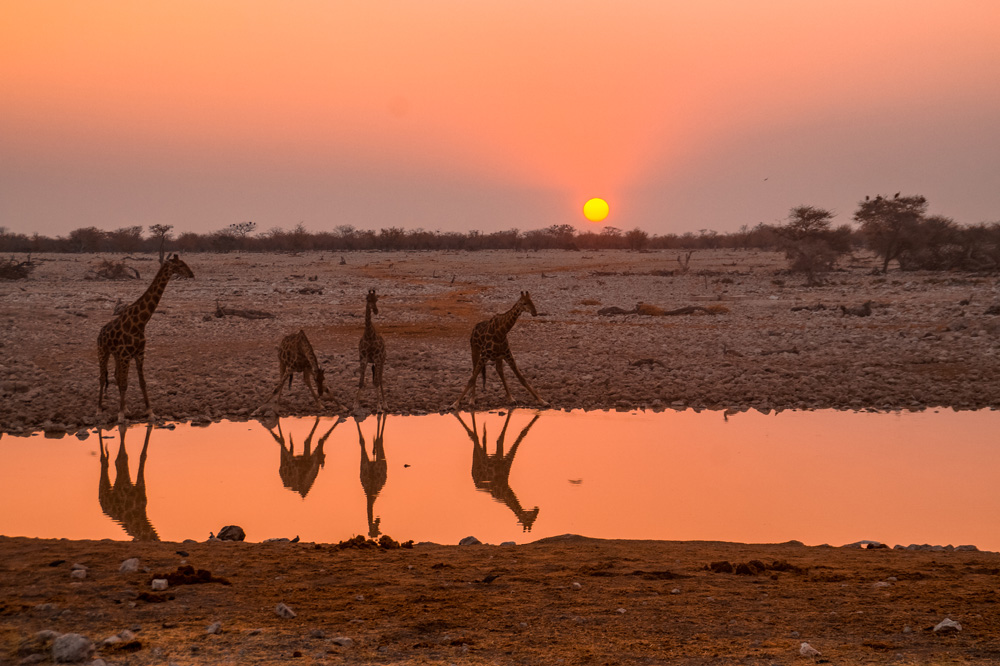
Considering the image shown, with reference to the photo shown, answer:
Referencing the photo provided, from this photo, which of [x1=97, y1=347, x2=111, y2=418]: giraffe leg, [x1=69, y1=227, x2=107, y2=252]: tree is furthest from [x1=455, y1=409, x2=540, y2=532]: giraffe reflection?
[x1=69, y1=227, x2=107, y2=252]: tree

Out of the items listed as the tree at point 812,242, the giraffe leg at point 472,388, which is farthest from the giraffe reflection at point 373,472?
the tree at point 812,242

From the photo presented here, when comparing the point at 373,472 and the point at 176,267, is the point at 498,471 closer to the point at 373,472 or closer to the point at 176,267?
the point at 373,472

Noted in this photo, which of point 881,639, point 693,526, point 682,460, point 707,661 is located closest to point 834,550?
point 693,526

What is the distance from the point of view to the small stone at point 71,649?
194 inches

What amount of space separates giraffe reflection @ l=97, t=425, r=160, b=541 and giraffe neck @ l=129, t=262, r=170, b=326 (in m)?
2.19

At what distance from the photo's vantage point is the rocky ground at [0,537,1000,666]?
5.07 m

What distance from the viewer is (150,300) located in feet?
45.8

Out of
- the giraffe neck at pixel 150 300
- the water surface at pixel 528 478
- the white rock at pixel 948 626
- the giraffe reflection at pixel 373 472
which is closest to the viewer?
the white rock at pixel 948 626

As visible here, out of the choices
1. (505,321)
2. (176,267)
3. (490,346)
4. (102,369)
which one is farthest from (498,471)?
(176,267)

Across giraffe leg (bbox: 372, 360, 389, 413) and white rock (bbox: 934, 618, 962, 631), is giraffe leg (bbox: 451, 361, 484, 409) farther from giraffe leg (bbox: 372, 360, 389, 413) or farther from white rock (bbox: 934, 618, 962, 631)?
white rock (bbox: 934, 618, 962, 631)

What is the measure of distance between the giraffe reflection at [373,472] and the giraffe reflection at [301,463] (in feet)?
1.79

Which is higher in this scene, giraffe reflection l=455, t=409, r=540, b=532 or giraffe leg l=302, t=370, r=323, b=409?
giraffe leg l=302, t=370, r=323, b=409

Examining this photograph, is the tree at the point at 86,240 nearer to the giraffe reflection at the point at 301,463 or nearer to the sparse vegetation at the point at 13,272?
the sparse vegetation at the point at 13,272

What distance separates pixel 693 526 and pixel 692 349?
410 inches
